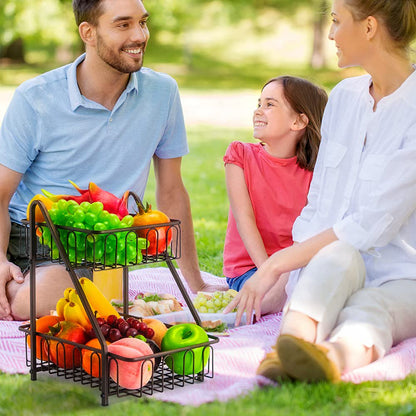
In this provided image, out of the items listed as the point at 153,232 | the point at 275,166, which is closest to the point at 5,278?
the point at 153,232

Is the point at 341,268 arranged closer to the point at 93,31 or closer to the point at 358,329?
the point at 358,329

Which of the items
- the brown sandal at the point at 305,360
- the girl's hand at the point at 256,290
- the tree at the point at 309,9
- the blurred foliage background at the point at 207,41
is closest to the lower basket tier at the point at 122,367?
the girl's hand at the point at 256,290

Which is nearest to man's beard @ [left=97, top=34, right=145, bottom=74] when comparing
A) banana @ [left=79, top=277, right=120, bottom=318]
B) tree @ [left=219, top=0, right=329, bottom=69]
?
banana @ [left=79, top=277, right=120, bottom=318]

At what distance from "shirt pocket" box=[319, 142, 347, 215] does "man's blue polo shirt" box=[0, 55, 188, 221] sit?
3.45 feet

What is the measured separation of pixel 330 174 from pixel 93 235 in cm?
124

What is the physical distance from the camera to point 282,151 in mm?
4211

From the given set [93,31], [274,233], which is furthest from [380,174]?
[93,31]

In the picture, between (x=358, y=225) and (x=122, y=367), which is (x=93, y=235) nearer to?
(x=122, y=367)

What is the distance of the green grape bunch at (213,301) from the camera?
12.5 feet

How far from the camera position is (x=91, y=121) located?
158 inches

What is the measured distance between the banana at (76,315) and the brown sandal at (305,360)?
74cm

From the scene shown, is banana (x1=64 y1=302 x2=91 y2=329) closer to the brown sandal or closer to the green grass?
the green grass

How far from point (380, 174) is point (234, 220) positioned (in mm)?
1203

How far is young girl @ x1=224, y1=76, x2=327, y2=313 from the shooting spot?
4113mm
